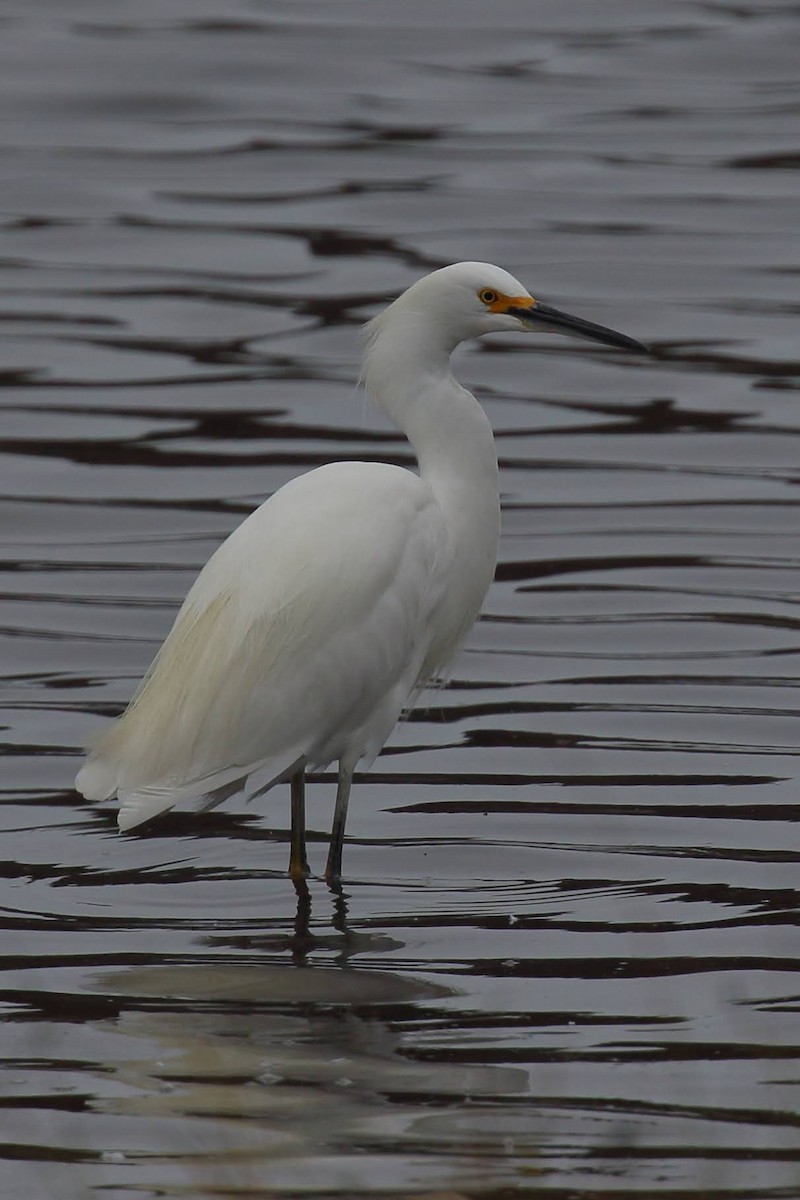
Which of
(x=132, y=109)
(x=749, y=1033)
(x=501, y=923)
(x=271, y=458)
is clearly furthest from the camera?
(x=132, y=109)

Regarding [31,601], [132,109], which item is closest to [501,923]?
[31,601]

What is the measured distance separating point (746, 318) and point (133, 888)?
24.4 feet

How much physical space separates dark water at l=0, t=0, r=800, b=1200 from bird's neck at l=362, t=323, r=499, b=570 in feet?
2.73

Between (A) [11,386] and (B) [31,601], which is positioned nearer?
(B) [31,601]

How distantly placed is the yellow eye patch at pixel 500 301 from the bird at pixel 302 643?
→ 1.1 inches

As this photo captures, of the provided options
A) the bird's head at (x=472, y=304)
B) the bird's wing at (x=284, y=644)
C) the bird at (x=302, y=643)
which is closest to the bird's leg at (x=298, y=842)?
the bird at (x=302, y=643)

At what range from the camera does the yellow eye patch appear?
6.13 metres

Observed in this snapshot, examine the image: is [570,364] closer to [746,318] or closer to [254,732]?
[746,318]

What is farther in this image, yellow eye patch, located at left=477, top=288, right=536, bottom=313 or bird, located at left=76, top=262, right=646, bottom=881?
yellow eye patch, located at left=477, top=288, right=536, bottom=313

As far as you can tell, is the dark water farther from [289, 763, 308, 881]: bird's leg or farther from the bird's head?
the bird's head

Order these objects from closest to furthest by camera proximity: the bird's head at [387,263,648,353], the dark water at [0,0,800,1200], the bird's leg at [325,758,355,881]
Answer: the dark water at [0,0,800,1200]
the bird's leg at [325,758,355,881]
the bird's head at [387,263,648,353]

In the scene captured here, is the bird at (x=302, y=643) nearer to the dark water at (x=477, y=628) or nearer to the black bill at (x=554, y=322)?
the black bill at (x=554, y=322)

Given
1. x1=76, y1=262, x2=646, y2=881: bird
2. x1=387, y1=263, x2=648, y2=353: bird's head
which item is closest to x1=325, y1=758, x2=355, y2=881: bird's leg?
x1=76, y1=262, x2=646, y2=881: bird

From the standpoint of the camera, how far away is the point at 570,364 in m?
12.1
